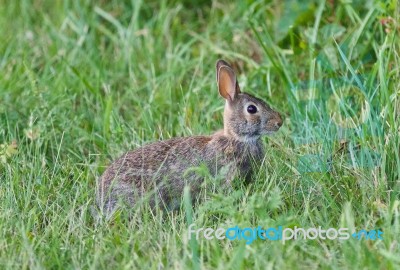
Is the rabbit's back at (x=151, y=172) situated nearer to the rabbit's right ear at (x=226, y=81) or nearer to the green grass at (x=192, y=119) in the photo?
the green grass at (x=192, y=119)

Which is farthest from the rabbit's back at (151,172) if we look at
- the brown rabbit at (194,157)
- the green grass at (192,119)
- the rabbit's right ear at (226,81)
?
the rabbit's right ear at (226,81)

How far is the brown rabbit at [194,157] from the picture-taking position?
186 inches

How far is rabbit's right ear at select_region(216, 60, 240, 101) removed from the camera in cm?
495

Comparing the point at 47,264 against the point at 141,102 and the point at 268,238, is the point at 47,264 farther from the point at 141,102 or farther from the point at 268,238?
the point at 141,102

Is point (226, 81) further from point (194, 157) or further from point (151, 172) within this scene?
point (151, 172)

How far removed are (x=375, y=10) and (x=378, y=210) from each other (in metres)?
2.05

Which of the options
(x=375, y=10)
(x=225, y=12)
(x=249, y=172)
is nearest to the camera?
(x=249, y=172)

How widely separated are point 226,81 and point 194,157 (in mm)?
466

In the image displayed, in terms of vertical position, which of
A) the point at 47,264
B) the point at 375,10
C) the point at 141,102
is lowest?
the point at 47,264

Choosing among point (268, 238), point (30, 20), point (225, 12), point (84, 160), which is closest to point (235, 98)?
point (84, 160)

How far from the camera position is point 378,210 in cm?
411

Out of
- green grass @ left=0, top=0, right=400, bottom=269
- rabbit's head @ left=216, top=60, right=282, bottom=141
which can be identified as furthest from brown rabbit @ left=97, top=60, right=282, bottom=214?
green grass @ left=0, top=0, right=400, bottom=269

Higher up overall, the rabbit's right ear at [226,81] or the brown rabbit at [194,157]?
the rabbit's right ear at [226,81]

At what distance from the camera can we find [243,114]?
4965 millimetres
